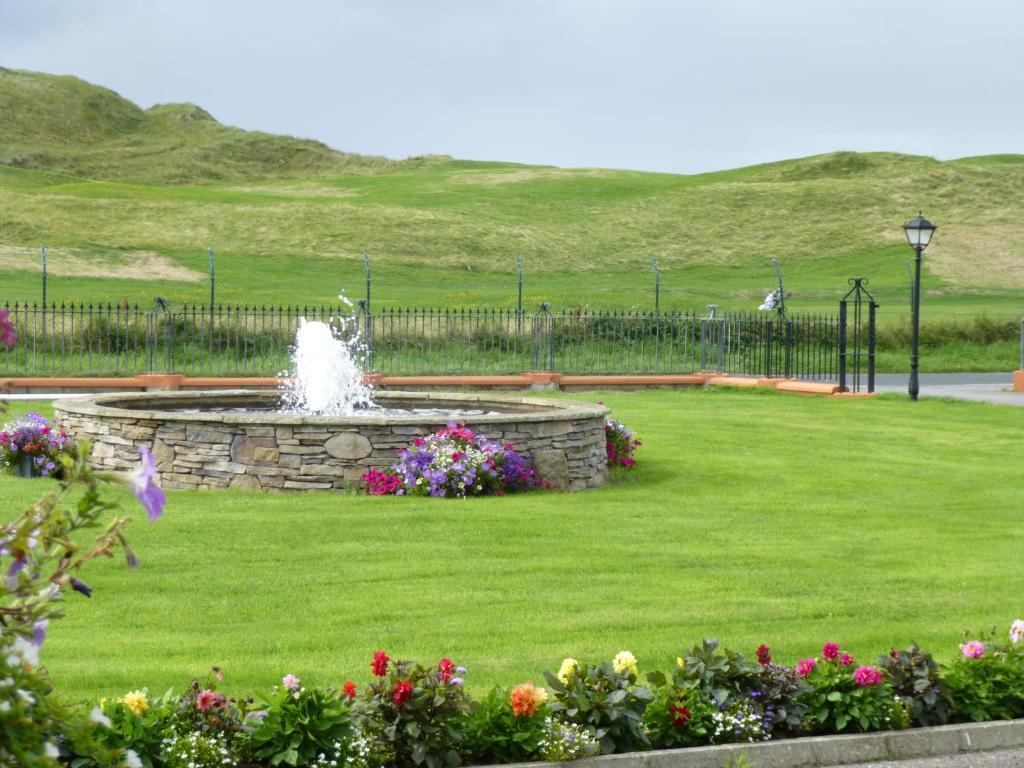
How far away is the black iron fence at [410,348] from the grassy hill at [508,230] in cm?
894

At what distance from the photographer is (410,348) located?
105ft

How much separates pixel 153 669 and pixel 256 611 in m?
1.43

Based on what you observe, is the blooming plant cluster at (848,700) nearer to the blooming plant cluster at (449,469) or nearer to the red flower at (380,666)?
the red flower at (380,666)

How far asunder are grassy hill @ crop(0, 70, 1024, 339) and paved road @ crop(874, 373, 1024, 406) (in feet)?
32.8

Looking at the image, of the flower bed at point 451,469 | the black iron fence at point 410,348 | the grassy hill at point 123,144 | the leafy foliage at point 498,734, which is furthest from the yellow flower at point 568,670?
the grassy hill at point 123,144

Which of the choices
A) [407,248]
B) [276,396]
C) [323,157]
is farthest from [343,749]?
[323,157]

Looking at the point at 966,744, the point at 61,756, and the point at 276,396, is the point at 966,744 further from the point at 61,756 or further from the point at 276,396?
the point at 276,396

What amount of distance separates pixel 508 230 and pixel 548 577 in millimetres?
53964

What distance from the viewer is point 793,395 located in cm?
2572

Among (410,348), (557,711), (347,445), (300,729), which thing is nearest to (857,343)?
(410,348)

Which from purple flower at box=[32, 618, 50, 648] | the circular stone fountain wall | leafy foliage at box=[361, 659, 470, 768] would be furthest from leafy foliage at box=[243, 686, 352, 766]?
the circular stone fountain wall

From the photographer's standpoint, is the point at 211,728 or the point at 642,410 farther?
the point at 642,410

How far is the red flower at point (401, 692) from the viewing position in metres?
5.39

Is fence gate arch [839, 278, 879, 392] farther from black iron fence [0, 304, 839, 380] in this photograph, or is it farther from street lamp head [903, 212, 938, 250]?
street lamp head [903, 212, 938, 250]
